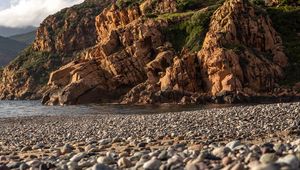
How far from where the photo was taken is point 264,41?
8506cm

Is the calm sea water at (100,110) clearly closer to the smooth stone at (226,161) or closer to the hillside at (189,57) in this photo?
the hillside at (189,57)

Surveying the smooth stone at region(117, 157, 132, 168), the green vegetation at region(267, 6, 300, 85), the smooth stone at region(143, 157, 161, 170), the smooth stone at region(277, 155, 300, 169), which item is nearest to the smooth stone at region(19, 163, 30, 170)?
the smooth stone at region(117, 157, 132, 168)

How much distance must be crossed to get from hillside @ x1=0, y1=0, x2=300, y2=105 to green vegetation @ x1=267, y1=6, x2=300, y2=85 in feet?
0.63

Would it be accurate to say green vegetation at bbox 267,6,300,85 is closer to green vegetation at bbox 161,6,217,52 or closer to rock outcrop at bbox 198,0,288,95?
rock outcrop at bbox 198,0,288,95

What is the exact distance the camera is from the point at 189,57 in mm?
82938

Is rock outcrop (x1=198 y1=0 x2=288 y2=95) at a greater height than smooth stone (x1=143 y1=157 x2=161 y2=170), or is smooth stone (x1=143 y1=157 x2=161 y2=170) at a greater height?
rock outcrop (x1=198 y1=0 x2=288 y2=95)

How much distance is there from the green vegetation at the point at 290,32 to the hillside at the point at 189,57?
0.63 feet

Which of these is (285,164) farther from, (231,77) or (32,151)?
(231,77)

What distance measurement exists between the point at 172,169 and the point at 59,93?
89.6 metres

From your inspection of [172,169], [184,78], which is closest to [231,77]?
[184,78]

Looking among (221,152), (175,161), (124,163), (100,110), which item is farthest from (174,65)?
(175,161)

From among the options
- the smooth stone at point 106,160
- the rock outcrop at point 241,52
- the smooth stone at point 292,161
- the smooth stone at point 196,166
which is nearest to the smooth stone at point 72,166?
the smooth stone at point 106,160

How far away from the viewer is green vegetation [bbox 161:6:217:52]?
90.8m

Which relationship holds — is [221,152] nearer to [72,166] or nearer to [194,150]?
[194,150]
